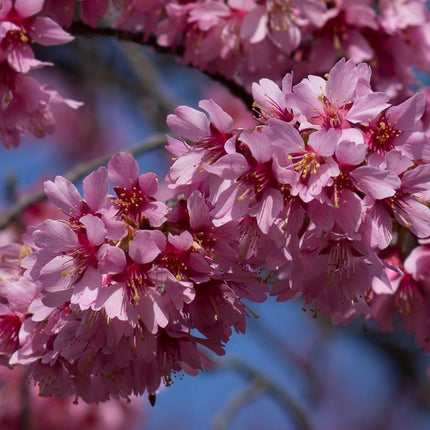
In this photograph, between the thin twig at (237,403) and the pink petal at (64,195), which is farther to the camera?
the thin twig at (237,403)

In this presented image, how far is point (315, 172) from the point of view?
154 centimetres

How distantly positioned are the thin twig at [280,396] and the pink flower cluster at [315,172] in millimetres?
1822

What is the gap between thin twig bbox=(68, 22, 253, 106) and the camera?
229 cm

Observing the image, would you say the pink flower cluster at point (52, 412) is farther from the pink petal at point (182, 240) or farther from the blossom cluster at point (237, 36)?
the pink petal at point (182, 240)

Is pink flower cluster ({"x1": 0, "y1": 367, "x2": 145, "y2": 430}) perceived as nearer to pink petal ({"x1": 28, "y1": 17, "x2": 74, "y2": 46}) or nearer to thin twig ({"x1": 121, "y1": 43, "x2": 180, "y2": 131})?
thin twig ({"x1": 121, "y1": 43, "x2": 180, "y2": 131})

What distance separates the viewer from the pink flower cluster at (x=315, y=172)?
154 centimetres

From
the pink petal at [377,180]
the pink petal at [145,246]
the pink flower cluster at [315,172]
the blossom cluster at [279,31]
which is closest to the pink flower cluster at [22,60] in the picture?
the blossom cluster at [279,31]

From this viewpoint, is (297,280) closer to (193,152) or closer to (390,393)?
(193,152)

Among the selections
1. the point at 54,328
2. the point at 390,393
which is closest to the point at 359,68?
the point at 54,328

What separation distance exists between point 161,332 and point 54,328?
237mm

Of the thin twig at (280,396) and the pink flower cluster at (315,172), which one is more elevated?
the pink flower cluster at (315,172)

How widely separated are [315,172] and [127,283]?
45cm

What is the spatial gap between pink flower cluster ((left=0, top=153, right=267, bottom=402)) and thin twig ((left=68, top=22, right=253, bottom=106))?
76 cm

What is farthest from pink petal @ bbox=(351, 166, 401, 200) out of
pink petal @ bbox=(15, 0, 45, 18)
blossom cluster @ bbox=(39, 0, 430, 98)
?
pink petal @ bbox=(15, 0, 45, 18)
